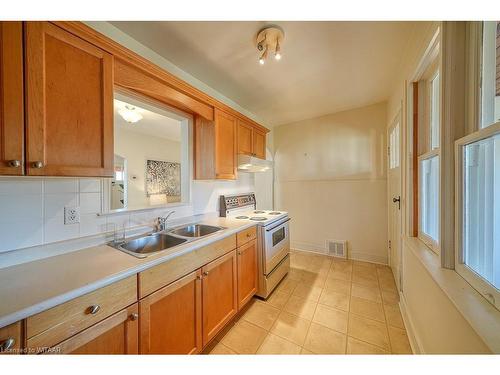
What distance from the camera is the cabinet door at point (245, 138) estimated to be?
2.29 metres

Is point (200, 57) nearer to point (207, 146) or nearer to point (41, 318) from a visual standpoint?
point (207, 146)

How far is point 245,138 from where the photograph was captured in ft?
7.83

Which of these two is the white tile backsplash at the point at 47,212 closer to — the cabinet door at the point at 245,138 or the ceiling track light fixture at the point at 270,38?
the cabinet door at the point at 245,138

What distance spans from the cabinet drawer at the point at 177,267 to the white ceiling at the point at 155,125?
50.0 inches

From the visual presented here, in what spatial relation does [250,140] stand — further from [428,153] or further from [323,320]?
[323,320]

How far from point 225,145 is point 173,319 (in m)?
1.57

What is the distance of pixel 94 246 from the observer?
123cm

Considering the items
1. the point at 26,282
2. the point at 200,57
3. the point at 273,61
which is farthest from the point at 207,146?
the point at 26,282

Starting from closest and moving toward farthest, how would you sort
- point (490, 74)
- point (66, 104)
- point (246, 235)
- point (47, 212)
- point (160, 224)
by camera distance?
1. point (490, 74)
2. point (66, 104)
3. point (47, 212)
4. point (160, 224)
5. point (246, 235)

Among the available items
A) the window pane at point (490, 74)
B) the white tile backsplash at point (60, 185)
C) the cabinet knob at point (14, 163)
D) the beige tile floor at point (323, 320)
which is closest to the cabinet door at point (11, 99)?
the cabinet knob at point (14, 163)

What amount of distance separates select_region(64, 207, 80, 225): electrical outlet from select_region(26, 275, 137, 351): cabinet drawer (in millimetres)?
616

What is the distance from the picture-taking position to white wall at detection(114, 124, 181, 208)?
71.8 inches

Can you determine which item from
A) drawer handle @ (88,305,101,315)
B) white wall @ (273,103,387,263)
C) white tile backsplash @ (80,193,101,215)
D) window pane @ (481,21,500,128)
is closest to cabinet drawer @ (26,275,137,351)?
drawer handle @ (88,305,101,315)

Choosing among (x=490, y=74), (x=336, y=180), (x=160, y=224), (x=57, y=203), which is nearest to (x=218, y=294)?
(x=160, y=224)
